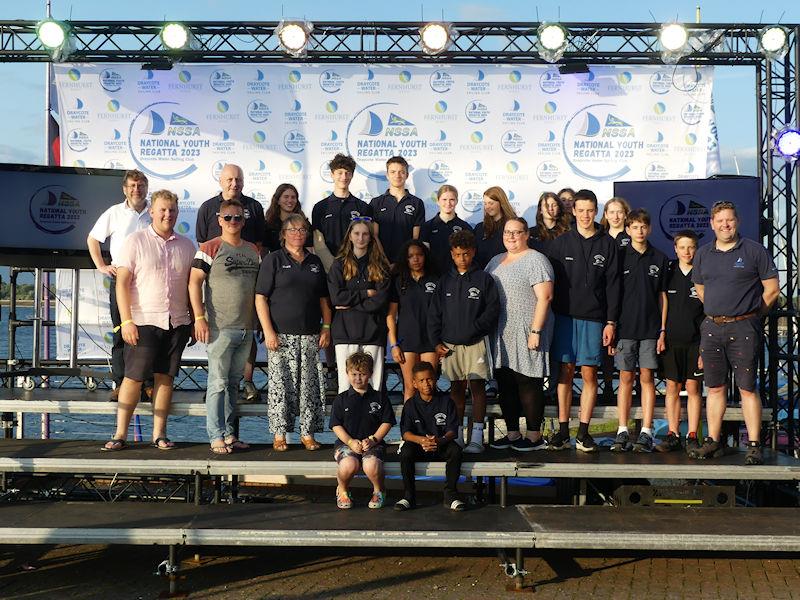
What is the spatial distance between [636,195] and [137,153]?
461 cm

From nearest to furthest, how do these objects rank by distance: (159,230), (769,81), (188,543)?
(188,543), (159,230), (769,81)

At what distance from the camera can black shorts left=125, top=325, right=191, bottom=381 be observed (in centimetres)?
563

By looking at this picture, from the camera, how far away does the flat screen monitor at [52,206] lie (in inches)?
294

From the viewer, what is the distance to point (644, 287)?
6.05 meters

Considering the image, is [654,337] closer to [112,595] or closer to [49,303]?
[112,595]

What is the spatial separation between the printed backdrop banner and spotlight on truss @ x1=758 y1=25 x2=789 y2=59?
0.95 m

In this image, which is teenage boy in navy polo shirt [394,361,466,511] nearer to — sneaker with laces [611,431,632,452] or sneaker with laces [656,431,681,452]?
sneaker with laces [611,431,632,452]

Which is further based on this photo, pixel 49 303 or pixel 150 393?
pixel 49 303

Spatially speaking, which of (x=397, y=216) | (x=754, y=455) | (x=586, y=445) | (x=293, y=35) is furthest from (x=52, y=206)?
(x=754, y=455)

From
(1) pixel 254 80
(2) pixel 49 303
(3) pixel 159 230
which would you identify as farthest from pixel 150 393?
(1) pixel 254 80

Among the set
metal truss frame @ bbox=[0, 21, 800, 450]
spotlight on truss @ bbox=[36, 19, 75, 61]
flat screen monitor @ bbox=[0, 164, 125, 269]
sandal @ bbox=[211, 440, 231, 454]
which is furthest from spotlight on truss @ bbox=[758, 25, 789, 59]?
spotlight on truss @ bbox=[36, 19, 75, 61]

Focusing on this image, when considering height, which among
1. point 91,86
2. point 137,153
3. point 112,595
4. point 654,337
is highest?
point 91,86

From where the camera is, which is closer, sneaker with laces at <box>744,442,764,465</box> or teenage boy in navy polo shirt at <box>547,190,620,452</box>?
sneaker with laces at <box>744,442,764,465</box>

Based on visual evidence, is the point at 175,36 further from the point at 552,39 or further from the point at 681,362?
the point at 681,362
